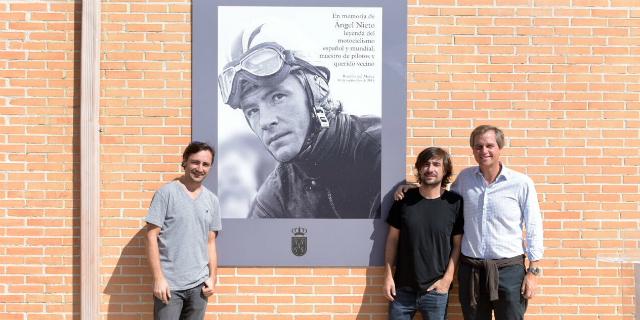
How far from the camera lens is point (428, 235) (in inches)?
177

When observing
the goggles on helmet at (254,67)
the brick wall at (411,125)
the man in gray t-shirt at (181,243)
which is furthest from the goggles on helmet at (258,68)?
the man in gray t-shirt at (181,243)

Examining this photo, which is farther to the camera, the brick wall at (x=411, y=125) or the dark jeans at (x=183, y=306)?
the brick wall at (x=411, y=125)

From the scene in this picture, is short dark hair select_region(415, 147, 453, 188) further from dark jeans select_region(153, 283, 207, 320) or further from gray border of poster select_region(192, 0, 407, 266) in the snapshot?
dark jeans select_region(153, 283, 207, 320)

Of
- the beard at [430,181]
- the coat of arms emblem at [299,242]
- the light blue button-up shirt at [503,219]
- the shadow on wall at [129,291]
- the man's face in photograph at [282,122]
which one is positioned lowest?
the shadow on wall at [129,291]

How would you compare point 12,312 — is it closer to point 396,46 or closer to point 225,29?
point 225,29

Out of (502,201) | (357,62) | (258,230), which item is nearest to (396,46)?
(357,62)

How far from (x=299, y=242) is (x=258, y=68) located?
147cm

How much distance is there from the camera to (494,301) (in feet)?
14.6

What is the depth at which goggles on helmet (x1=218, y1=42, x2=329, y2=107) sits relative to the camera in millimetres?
4988

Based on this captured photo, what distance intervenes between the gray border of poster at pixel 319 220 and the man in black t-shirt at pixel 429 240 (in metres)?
0.43

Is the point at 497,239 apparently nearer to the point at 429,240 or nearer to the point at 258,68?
the point at 429,240

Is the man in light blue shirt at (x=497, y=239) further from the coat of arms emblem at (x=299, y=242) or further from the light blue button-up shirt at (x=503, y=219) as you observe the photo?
the coat of arms emblem at (x=299, y=242)

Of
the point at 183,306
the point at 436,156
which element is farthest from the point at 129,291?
the point at 436,156

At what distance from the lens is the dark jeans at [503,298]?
4.35 metres
